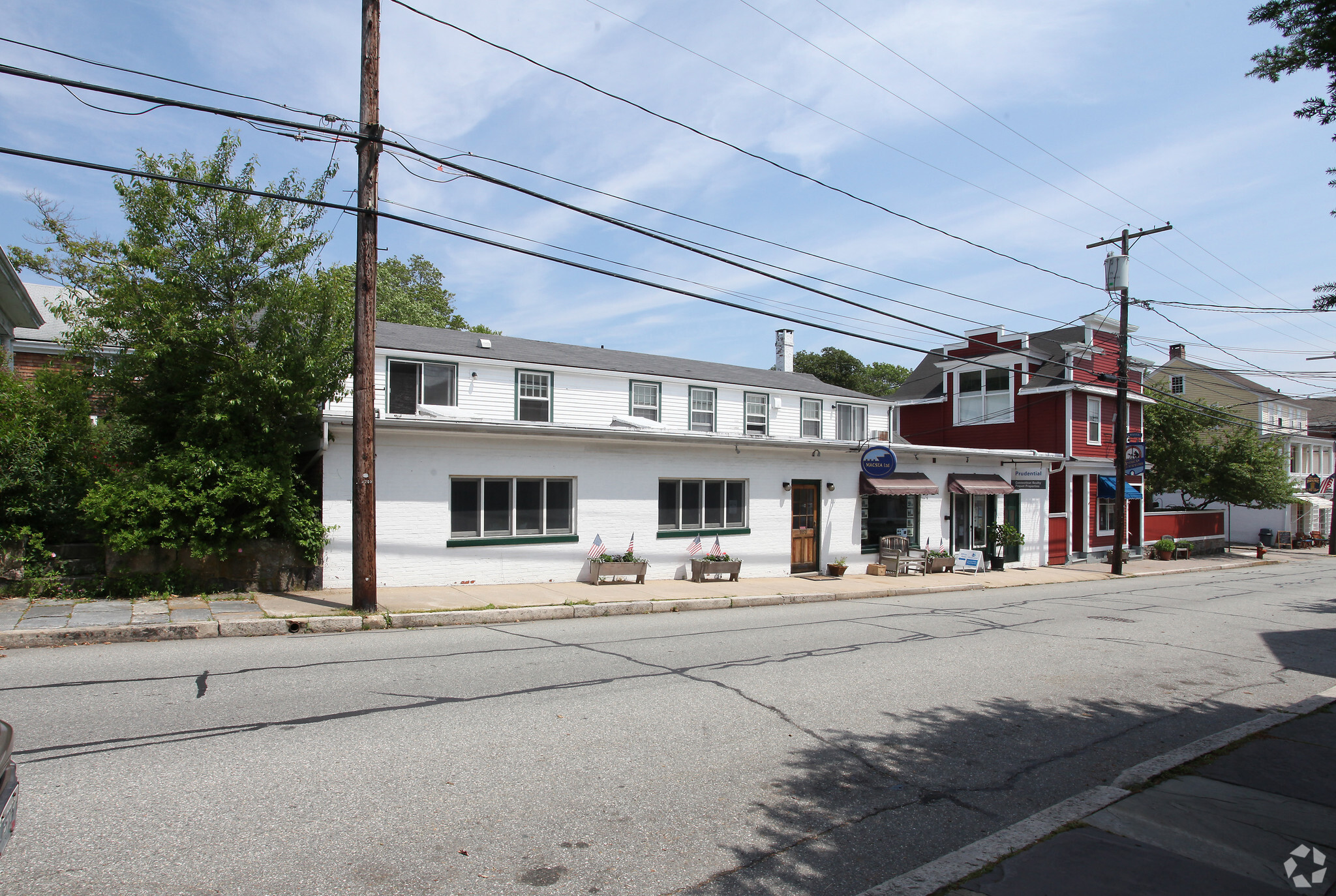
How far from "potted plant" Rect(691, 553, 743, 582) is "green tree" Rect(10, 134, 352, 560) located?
7770mm

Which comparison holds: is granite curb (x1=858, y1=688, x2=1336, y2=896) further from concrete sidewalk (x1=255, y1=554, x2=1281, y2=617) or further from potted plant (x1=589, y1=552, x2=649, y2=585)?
potted plant (x1=589, y1=552, x2=649, y2=585)

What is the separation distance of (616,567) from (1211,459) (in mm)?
30574

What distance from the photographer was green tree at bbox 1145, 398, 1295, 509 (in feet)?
107

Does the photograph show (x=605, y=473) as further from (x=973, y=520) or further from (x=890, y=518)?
(x=973, y=520)

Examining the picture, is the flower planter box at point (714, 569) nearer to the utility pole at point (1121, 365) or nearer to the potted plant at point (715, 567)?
the potted plant at point (715, 567)

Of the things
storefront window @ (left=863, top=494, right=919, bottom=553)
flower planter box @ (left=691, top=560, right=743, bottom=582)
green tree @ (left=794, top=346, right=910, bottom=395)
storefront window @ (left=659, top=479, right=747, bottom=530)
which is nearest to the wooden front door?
storefront window @ (left=659, top=479, right=747, bottom=530)

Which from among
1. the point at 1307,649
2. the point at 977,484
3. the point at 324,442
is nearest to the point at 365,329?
the point at 324,442

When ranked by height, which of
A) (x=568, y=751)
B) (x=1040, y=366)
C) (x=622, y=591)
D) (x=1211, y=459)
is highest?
(x=1040, y=366)

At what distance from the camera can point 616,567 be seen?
15797 mm

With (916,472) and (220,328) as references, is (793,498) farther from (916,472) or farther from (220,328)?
(220,328)

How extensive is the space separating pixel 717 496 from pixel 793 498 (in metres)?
2.37

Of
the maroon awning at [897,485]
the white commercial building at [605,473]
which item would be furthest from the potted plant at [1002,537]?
the maroon awning at [897,485]

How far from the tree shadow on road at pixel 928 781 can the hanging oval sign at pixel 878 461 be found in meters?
12.0

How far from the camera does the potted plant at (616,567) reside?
15.7 m
